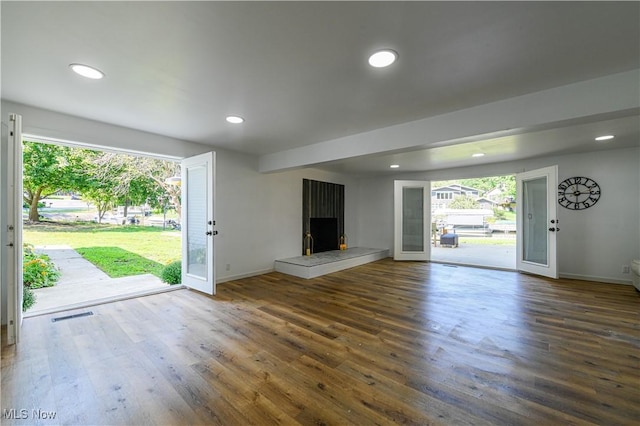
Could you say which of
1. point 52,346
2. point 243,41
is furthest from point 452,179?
point 52,346

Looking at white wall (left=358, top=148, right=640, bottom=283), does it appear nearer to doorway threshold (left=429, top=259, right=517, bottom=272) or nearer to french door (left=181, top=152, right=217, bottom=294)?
doorway threshold (left=429, top=259, right=517, bottom=272)

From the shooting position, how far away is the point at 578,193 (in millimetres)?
4914

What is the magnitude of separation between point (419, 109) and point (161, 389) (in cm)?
333

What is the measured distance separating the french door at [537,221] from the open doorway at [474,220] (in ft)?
4.18

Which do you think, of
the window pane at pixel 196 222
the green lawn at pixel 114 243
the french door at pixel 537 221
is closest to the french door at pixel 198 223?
the window pane at pixel 196 222

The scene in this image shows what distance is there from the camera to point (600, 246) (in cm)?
469

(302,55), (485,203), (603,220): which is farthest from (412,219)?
(485,203)

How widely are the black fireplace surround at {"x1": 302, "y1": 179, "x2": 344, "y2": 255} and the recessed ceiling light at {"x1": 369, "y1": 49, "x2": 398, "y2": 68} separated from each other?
4.31 m

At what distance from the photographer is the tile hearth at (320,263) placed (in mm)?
4977

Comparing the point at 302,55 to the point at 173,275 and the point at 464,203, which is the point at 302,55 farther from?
the point at 464,203

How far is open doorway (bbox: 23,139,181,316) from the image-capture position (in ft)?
14.6

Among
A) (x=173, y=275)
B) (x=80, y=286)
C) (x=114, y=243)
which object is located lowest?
(x=80, y=286)

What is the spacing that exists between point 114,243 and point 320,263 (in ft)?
20.1

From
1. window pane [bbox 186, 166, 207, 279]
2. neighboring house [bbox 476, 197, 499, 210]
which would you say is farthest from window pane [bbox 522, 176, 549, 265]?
neighboring house [bbox 476, 197, 499, 210]
